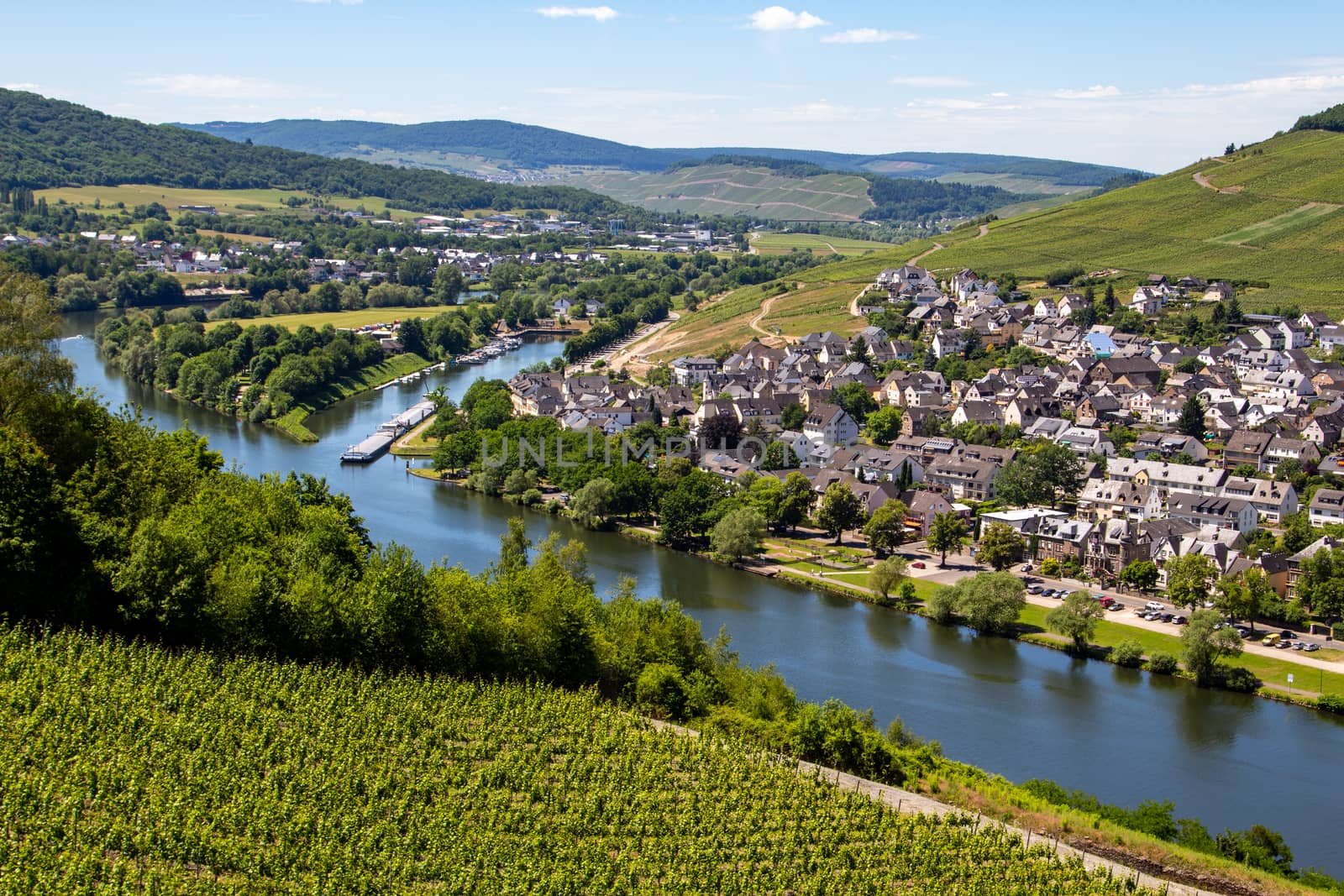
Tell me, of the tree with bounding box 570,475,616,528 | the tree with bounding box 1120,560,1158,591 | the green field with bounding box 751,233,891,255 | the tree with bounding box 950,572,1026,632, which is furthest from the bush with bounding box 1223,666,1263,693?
the green field with bounding box 751,233,891,255

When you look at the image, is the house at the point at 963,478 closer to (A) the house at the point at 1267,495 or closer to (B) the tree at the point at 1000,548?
(B) the tree at the point at 1000,548

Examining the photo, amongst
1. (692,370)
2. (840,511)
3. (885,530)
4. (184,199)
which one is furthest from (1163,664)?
(184,199)

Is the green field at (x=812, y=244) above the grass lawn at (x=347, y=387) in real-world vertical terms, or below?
above

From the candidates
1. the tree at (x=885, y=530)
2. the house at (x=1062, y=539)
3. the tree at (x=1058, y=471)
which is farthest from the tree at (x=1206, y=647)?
the tree at (x=1058, y=471)

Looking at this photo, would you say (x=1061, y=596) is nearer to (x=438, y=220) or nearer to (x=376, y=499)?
(x=376, y=499)

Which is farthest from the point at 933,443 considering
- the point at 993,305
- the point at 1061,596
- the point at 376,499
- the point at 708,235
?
the point at 708,235
